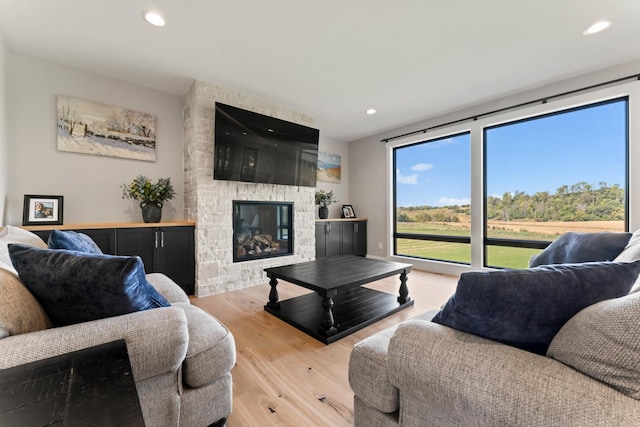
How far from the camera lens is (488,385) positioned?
0.69 metres

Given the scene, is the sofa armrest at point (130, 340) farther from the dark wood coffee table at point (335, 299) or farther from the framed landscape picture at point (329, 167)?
the framed landscape picture at point (329, 167)

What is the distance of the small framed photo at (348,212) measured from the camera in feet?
17.6

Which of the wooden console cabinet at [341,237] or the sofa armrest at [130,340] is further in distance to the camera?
the wooden console cabinet at [341,237]

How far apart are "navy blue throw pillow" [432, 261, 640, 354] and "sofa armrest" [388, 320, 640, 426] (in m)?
0.07

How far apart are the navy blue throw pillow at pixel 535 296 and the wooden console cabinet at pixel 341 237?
12.3ft

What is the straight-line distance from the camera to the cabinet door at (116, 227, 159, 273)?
106 inches

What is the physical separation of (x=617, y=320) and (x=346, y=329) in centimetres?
173

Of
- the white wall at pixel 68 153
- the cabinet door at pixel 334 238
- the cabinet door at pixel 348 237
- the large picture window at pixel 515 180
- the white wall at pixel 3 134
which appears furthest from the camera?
the cabinet door at pixel 348 237

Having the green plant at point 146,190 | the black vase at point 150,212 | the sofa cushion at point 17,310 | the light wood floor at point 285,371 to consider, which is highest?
the green plant at point 146,190

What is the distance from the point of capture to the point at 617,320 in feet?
2.11

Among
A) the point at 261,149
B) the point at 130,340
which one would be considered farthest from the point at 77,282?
the point at 261,149

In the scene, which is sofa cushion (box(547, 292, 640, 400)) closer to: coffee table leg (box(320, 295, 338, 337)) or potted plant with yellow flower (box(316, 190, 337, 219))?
coffee table leg (box(320, 295, 338, 337))

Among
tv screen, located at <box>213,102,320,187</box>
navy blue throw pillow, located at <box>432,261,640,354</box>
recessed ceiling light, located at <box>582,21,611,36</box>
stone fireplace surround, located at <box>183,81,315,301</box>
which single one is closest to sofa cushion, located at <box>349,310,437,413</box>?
navy blue throw pillow, located at <box>432,261,640,354</box>

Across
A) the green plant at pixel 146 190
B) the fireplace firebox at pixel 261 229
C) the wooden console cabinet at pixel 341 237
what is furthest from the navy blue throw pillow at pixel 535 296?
the wooden console cabinet at pixel 341 237
